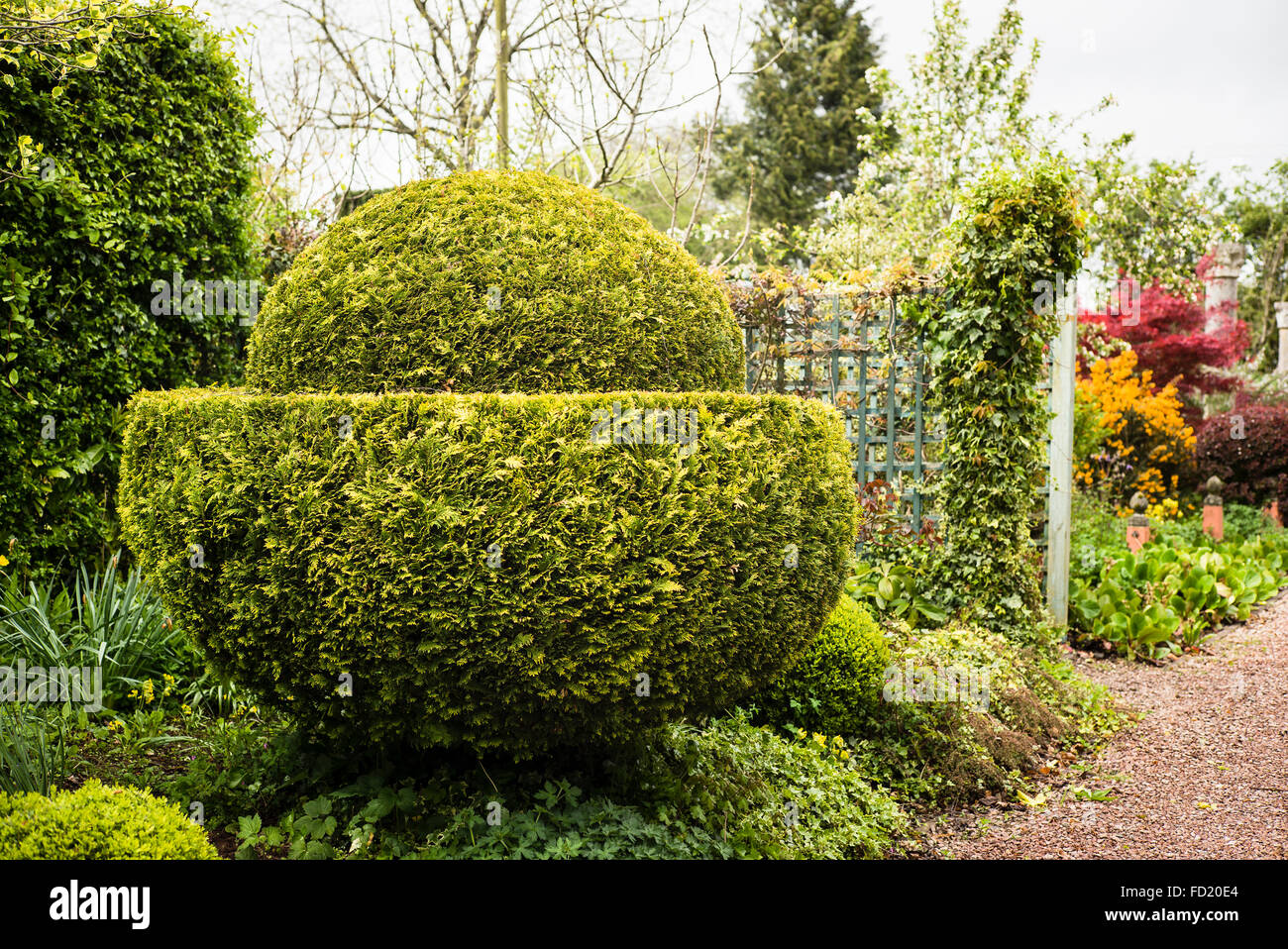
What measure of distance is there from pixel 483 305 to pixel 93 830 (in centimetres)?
193

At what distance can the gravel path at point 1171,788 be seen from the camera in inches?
151

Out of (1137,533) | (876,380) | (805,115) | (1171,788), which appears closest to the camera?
(1171,788)

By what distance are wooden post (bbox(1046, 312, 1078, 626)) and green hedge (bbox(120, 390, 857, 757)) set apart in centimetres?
421

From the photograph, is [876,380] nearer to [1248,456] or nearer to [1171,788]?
[1171,788]

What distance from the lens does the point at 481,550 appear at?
270 centimetres

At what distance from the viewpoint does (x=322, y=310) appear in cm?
325

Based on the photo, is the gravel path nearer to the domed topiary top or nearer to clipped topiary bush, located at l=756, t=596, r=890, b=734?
clipped topiary bush, located at l=756, t=596, r=890, b=734

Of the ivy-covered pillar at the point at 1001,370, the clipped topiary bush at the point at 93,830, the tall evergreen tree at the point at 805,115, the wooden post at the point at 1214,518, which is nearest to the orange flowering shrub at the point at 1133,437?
the wooden post at the point at 1214,518

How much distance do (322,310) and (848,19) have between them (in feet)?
78.4

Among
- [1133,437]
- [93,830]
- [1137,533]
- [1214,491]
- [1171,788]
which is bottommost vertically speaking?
[1171,788]

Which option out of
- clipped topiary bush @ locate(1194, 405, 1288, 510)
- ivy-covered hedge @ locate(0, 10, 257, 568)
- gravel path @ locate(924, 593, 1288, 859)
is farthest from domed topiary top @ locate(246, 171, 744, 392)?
clipped topiary bush @ locate(1194, 405, 1288, 510)

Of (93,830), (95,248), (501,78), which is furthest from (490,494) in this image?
(501,78)

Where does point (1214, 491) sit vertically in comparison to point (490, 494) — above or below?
below

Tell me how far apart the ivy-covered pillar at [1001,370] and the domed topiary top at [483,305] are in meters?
3.09
